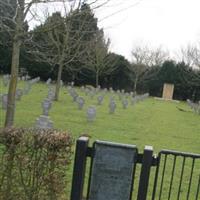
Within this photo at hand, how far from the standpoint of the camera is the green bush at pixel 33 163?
4.86 meters

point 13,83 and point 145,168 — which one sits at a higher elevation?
point 13,83

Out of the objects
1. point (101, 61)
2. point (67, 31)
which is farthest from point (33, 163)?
point (101, 61)

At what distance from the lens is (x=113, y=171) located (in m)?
4.24

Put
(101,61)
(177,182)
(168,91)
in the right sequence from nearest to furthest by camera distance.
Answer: (177,182) → (101,61) → (168,91)

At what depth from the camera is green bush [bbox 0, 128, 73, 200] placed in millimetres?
4855

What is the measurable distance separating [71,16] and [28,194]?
505 cm

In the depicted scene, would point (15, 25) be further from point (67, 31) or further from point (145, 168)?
point (145, 168)

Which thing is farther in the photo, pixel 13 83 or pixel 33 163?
pixel 13 83

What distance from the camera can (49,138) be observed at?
483 cm

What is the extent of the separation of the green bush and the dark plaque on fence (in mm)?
721

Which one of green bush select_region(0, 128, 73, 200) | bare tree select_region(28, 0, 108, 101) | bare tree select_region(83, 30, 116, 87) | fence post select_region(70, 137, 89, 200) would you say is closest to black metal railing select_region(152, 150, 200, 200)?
green bush select_region(0, 128, 73, 200)

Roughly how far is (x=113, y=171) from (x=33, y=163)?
1166 millimetres

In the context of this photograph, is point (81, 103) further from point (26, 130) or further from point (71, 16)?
point (26, 130)

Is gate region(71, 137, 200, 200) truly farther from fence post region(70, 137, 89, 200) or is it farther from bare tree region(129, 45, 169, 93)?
bare tree region(129, 45, 169, 93)
